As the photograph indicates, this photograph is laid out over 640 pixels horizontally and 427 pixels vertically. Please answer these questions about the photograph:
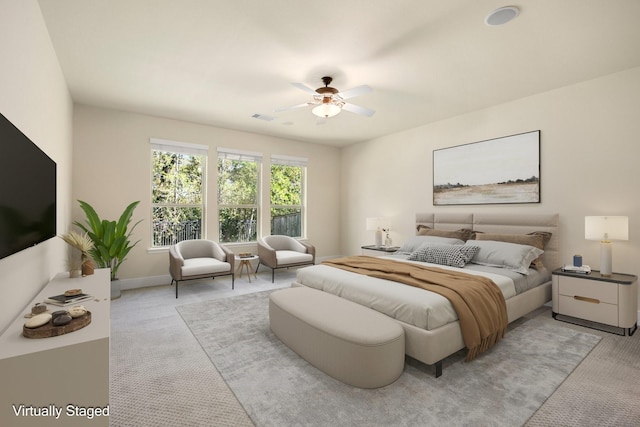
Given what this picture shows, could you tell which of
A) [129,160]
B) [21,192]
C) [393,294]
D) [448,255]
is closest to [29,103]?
[21,192]

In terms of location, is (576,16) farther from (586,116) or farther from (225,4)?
(225,4)

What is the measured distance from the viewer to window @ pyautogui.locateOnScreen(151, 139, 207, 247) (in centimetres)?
502

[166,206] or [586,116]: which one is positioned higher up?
[586,116]

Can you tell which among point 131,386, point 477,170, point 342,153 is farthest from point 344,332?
point 342,153

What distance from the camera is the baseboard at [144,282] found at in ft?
15.3

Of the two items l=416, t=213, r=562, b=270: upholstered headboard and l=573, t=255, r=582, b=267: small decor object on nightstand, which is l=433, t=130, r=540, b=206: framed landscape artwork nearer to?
l=416, t=213, r=562, b=270: upholstered headboard

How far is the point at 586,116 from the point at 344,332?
3858 mm

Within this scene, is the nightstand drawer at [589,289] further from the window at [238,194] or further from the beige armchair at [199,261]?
the window at [238,194]

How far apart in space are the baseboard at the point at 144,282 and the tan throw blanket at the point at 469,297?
356 cm

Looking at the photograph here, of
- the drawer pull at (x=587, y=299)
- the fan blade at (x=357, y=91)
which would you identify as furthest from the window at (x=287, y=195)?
the drawer pull at (x=587, y=299)

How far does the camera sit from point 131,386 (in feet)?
6.93

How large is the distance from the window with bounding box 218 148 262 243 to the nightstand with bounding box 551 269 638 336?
189 inches

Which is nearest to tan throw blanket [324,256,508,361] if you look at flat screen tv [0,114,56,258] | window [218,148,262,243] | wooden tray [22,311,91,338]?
wooden tray [22,311,91,338]

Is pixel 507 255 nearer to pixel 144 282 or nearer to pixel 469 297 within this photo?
pixel 469 297
